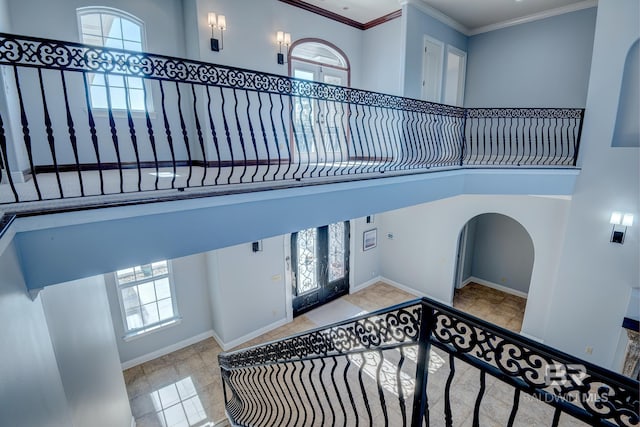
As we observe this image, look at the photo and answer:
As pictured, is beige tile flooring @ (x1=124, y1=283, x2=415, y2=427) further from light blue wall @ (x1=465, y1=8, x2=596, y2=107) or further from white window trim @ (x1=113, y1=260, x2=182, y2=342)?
light blue wall @ (x1=465, y1=8, x2=596, y2=107)

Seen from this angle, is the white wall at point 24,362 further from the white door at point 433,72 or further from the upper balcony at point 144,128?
the white door at point 433,72

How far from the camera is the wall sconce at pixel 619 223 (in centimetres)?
464

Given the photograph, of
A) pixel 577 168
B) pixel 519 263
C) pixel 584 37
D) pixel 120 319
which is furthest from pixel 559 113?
pixel 120 319

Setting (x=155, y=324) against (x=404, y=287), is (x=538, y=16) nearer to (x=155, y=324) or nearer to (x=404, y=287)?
(x=404, y=287)

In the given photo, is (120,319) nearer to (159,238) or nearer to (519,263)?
(159,238)

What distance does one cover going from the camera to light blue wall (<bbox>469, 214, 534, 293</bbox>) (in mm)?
7750

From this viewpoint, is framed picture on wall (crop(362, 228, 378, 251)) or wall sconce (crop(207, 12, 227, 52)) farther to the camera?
framed picture on wall (crop(362, 228, 378, 251))

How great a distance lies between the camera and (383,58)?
648 centimetres

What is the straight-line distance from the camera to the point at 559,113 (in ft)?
16.5

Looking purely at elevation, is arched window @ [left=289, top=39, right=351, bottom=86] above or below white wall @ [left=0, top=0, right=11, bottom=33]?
above

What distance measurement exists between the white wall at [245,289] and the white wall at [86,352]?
1.94 m

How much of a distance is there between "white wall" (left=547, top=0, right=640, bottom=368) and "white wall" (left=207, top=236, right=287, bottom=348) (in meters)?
5.35

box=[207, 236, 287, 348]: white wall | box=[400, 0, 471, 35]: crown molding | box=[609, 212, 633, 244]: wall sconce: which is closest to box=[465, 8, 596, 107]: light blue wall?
box=[400, 0, 471, 35]: crown molding

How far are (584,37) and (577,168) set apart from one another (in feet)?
8.85
